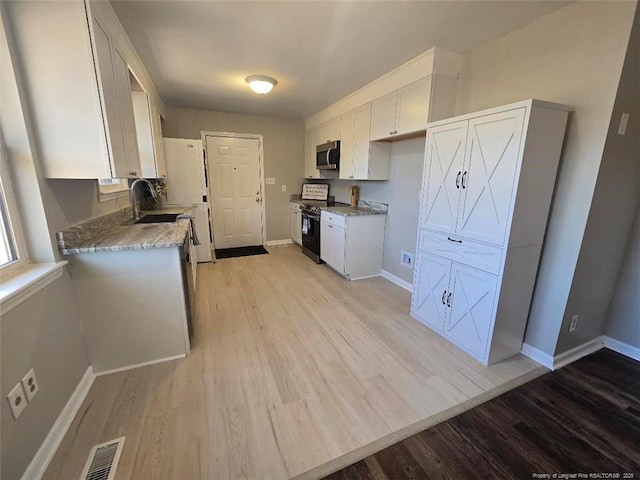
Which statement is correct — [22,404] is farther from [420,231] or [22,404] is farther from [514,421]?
[420,231]

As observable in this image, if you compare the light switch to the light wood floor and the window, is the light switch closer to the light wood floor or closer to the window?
the light wood floor

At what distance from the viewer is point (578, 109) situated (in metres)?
1.75

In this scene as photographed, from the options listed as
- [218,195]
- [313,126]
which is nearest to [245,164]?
[218,195]

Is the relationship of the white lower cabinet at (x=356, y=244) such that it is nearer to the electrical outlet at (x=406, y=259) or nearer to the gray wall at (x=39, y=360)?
the electrical outlet at (x=406, y=259)

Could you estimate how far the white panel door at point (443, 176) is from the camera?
204 centimetres

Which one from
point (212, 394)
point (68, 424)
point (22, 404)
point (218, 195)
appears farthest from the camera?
point (218, 195)

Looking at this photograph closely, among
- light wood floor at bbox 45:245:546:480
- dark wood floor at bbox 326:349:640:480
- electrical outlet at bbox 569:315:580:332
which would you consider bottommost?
dark wood floor at bbox 326:349:640:480

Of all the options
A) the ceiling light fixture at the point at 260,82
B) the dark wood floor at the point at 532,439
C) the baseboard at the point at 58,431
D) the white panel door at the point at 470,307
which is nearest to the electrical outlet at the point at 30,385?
the baseboard at the point at 58,431

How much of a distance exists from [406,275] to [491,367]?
1.42 m

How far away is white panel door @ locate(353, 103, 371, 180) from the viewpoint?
3.32 meters

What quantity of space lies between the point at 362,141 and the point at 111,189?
2758 mm

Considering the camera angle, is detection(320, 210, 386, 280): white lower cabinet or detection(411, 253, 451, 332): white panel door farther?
detection(320, 210, 386, 280): white lower cabinet

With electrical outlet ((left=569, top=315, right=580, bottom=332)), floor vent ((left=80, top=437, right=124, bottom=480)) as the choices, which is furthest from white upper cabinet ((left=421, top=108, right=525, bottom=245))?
floor vent ((left=80, top=437, right=124, bottom=480))

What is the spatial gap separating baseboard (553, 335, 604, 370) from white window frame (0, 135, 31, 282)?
3.40 m
